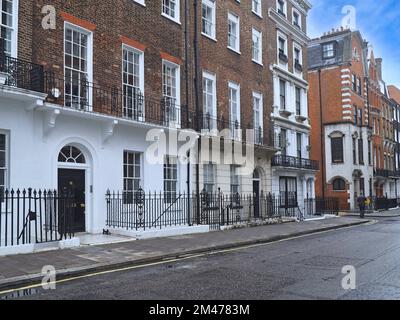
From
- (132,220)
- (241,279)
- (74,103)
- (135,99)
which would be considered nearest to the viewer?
(241,279)

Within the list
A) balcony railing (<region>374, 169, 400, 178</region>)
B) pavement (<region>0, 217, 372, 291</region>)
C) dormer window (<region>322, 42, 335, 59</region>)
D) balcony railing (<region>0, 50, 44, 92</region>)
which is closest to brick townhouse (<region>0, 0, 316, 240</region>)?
balcony railing (<region>0, 50, 44, 92</region>)

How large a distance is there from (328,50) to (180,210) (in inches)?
1206

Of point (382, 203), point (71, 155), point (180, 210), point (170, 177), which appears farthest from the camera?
point (382, 203)

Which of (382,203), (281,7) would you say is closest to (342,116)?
(382,203)

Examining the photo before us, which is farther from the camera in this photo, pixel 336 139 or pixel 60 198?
pixel 336 139

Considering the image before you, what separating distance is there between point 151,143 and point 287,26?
53.5 feet

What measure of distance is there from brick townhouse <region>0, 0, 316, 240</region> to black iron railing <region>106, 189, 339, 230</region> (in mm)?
319

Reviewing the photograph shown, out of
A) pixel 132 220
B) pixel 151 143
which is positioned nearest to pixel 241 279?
Answer: pixel 132 220

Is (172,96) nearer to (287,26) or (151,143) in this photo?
(151,143)

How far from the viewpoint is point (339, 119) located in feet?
128

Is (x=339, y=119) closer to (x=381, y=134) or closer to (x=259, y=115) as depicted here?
(x=381, y=134)

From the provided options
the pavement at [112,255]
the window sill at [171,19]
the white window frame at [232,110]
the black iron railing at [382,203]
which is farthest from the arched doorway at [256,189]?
the black iron railing at [382,203]

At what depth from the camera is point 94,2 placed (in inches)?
586

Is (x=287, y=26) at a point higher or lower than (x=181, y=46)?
higher
